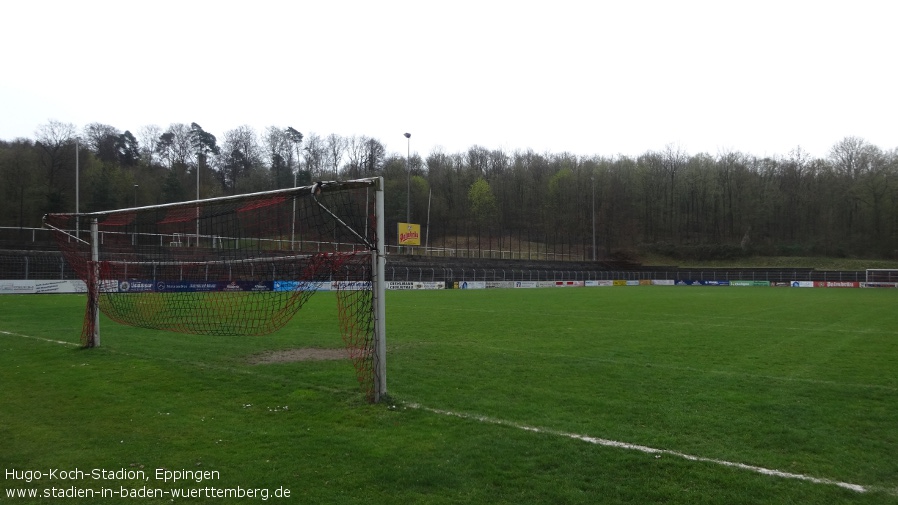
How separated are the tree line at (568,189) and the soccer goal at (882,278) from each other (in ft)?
66.8

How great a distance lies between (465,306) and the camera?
26.3 meters

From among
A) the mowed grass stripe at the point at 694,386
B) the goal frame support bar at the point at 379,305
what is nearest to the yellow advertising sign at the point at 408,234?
the mowed grass stripe at the point at 694,386

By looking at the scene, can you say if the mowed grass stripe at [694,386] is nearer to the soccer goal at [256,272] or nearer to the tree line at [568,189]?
the soccer goal at [256,272]

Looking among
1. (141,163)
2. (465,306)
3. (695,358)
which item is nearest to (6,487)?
(695,358)

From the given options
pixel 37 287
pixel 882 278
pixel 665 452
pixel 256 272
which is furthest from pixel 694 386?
pixel 882 278

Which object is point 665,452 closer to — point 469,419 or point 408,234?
point 469,419

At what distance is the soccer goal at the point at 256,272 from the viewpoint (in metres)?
8.02

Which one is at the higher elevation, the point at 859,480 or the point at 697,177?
the point at 697,177

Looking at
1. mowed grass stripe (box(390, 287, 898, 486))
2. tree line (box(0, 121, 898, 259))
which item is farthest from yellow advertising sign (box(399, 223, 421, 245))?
mowed grass stripe (box(390, 287, 898, 486))

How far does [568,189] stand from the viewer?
93.0 meters

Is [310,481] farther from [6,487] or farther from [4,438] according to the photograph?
[4,438]

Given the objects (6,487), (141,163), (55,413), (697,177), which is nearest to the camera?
(6,487)

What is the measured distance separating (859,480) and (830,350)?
954cm

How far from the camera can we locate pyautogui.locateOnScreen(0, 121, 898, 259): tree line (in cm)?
6438
